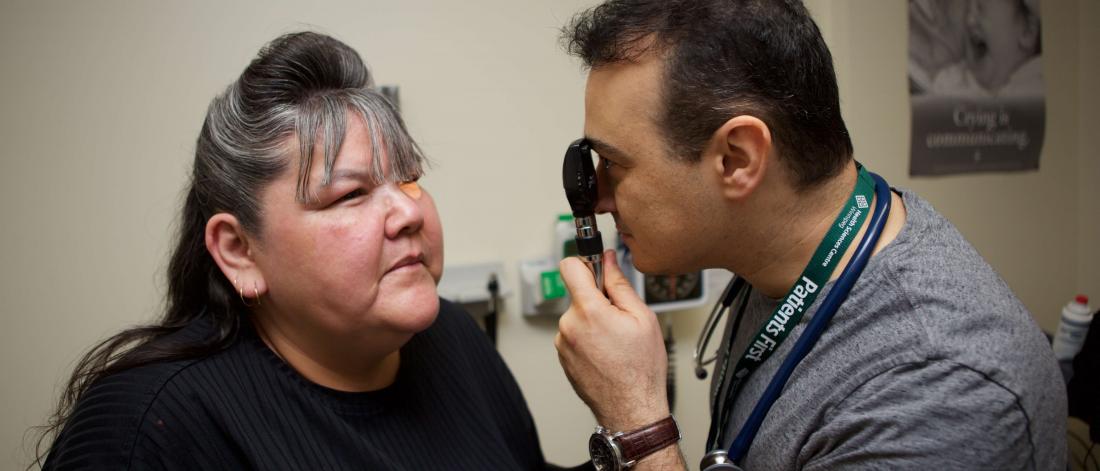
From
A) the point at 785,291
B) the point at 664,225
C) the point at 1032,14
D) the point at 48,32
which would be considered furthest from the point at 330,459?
the point at 1032,14

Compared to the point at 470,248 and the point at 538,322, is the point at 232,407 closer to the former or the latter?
the point at 470,248

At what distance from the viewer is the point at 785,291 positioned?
3.59ft

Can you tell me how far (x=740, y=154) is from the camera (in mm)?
982

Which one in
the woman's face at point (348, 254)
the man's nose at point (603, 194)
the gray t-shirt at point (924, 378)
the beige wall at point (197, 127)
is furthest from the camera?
the beige wall at point (197, 127)

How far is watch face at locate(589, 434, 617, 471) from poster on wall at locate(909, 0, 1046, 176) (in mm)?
1585

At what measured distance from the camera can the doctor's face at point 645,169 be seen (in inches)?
39.4

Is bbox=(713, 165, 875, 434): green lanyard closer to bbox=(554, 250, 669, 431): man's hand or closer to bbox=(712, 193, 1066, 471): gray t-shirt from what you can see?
bbox=(712, 193, 1066, 471): gray t-shirt

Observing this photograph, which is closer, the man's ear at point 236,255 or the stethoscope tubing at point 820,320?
the stethoscope tubing at point 820,320

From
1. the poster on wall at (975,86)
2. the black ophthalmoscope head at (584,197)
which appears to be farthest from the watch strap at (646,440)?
the poster on wall at (975,86)

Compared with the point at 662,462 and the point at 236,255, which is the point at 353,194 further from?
the point at 662,462

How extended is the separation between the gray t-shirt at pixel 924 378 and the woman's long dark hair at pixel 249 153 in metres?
0.70

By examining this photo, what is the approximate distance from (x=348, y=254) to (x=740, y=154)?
0.58m

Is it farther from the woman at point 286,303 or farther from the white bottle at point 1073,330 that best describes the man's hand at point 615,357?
the white bottle at point 1073,330

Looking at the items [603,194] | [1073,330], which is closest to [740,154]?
[603,194]
